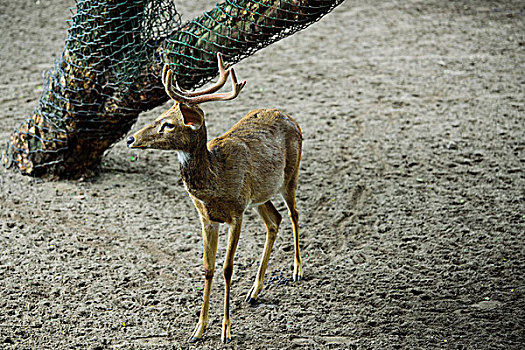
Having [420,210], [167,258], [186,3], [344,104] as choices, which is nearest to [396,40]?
[344,104]

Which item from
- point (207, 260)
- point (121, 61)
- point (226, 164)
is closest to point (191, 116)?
point (226, 164)

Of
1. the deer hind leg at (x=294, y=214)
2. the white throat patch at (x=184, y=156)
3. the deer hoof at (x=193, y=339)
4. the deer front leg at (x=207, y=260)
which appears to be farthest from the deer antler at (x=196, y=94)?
the deer hoof at (x=193, y=339)

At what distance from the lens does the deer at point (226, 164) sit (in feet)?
13.0

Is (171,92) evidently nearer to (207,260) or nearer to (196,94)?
(196,94)

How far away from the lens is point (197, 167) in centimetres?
406

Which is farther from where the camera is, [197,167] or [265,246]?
[265,246]

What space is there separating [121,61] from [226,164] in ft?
6.92

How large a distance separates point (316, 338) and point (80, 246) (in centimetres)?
244

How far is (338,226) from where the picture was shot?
598 centimetres

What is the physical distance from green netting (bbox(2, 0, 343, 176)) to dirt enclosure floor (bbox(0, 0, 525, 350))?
444 millimetres

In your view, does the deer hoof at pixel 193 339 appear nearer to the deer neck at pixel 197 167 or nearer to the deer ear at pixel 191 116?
the deer neck at pixel 197 167

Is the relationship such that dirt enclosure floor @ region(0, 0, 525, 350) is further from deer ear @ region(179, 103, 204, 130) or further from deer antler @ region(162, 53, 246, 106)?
deer antler @ region(162, 53, 246, 106)

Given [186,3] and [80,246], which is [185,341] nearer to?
[80,246]

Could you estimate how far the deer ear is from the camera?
3.92 m
